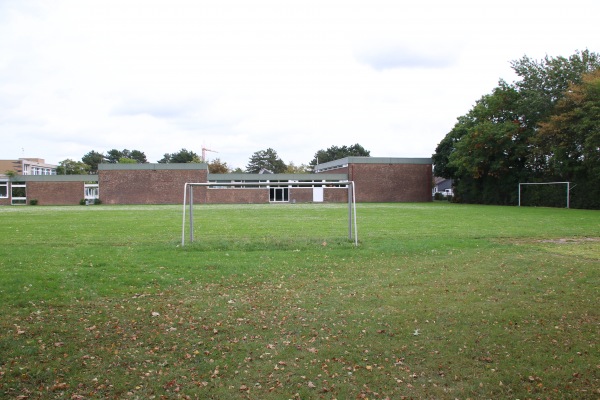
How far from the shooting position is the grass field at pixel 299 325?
462 cm

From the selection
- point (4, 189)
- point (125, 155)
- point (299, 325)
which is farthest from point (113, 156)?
point (299, 325)

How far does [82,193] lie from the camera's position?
6178cm

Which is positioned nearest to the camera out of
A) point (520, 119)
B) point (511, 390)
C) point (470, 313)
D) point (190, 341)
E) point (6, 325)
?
point (511, 390)

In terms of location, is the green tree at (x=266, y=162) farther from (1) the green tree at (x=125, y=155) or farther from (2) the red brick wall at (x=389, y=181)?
(2) the red brick wall at (x=389, y=181)

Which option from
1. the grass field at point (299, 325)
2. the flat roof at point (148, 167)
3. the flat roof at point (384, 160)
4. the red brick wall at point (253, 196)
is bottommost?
the grass field at point (299, 325)

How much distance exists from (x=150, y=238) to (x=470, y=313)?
12.1 meters

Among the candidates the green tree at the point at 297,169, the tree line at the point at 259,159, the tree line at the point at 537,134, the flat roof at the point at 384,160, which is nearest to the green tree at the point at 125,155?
the tree line at the point at 259,159

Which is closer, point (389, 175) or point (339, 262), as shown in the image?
point (339, 262)

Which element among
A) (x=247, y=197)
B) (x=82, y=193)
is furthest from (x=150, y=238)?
(x=82, y=193)

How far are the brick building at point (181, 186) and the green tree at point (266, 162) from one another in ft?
187

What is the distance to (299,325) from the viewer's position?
6.45 meters

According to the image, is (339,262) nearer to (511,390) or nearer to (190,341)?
(190,341)

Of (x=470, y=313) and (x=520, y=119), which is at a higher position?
(x=520, y=119)

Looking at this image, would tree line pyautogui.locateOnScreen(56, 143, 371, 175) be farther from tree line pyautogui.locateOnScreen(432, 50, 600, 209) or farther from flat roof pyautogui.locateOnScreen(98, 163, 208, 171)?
tree line pyautogui.locateOnScreen(432, 50, 600, 209)
